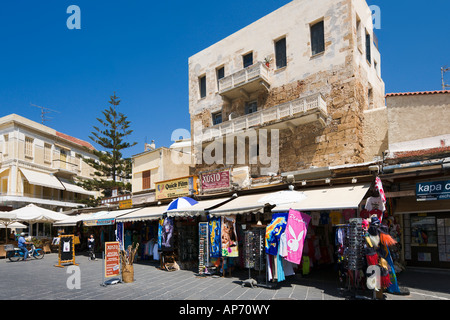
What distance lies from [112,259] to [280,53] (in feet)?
52.2

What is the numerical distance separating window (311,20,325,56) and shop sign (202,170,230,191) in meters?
10.0

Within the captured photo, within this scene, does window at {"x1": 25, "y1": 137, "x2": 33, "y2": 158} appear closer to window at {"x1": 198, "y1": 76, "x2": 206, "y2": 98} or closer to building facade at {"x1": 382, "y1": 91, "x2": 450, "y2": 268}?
window at {"x1": 198, "y1": 76, "x2": 206, "y2": 98}

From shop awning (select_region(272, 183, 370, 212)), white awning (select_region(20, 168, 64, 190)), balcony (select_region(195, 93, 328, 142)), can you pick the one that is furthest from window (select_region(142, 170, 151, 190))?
shop awning (select_region(272, 183, 370, 212))

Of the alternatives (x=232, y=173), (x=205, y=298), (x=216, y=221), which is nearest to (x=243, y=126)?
(x=232, y=173)

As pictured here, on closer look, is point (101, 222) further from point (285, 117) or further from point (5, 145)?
point (5, 145)

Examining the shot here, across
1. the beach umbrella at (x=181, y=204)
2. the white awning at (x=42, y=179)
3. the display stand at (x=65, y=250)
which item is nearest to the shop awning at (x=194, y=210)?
the beach umbrella at (x=181, y=204)

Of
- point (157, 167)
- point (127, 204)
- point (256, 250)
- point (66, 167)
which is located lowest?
point (256, 250)

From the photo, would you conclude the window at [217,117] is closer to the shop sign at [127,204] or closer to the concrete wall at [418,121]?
the shop sign at [127,204]

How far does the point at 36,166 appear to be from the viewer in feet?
97.8

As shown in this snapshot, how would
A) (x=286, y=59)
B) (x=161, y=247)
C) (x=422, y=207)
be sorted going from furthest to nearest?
(x=286, y=59) → (x=161, y=247) → (x=422, y=207)

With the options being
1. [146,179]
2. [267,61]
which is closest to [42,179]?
[146,179]

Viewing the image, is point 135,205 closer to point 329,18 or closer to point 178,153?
point 178,153
